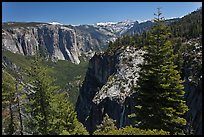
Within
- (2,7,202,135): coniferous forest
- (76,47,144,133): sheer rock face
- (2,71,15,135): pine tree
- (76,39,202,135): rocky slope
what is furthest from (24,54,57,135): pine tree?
(76,47,144,133): sheer rock face

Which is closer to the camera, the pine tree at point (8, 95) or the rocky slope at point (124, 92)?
the pine tree at point (8, 95)

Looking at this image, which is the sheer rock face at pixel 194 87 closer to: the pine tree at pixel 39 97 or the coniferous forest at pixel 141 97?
the coniferous forest at pixel 141 97

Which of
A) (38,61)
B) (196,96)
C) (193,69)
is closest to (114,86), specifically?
(193,69)

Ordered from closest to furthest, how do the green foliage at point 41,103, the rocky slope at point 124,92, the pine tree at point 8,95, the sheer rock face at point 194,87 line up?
Answer: the green foliage at point 41,103 → the pine tree at point 8,95 → the sheer rock face at point 194,87 → the rocky slope at point 124,92

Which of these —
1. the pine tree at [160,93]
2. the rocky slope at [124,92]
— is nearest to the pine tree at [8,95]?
the pine tree at [160,93]

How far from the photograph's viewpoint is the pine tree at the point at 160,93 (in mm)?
21453

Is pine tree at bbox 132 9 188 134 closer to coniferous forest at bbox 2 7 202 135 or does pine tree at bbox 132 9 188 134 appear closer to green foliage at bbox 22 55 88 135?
coniferous forest at bbox 2 7 202 135

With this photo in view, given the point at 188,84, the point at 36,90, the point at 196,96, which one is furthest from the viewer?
the point at 188,84

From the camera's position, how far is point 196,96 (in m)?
47.7

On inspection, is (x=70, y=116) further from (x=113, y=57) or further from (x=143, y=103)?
(x=113, y=57)

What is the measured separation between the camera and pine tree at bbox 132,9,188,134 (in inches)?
845

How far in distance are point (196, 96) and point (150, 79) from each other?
92.0ft

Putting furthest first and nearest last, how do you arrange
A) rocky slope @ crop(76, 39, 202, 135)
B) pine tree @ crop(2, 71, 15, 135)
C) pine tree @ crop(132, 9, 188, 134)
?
rocky slope @ crop(76, 39, 202, 135) < pine tree @ crop(2, 71, 15, 135) < pine tree @ crop(132, 9, 188, 134)

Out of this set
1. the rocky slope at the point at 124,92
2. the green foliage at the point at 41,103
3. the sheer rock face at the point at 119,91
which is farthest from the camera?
the sheer rock face at the point at 119,91
